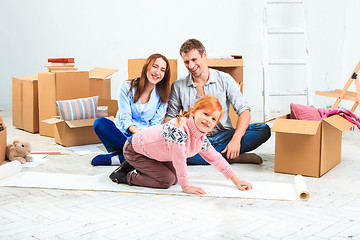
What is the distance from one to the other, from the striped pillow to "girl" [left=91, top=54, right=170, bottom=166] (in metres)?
0.78

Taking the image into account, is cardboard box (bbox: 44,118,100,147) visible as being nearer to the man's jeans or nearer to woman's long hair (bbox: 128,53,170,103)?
woman's long hair (bbox: 128,53,170,103)

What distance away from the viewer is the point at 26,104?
464 centimetres

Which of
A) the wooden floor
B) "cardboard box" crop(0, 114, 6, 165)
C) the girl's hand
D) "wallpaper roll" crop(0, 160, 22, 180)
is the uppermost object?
"cardboard box" crop(0, 114, 6, 165)

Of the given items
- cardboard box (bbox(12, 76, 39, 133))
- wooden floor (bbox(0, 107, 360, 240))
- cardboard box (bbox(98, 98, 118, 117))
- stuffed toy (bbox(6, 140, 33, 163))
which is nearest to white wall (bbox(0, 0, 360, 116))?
cardboard box (bbox(12, 76, 39, 133))

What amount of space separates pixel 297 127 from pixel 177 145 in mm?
887

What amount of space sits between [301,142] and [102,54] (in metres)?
3.87

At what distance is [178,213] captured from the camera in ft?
7.73

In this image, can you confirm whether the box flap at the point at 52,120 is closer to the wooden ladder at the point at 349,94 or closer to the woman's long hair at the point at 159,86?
the woman's long hair at the point at 159,86

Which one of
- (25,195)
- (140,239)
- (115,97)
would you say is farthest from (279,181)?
(115,97)

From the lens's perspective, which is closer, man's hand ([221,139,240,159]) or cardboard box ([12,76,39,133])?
man's hand ([221,139,240,159])

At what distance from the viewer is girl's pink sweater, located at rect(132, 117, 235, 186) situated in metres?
2.49

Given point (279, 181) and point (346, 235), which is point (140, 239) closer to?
point (346, 235)

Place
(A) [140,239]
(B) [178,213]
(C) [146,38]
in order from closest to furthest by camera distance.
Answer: (A) [140,239] < (B) [178,213] < (C) [146,38]

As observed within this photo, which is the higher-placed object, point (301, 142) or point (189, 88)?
point (189, 88)
